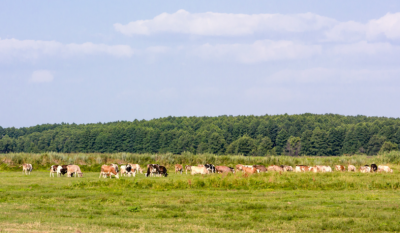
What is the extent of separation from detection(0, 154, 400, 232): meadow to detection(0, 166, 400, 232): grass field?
3 cm

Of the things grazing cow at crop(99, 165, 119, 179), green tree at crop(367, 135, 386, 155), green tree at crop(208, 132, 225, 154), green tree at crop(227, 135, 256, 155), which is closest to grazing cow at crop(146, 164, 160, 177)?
grazing cow at crop(99, 165, 119, 179)

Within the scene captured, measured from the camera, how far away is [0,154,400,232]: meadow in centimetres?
1507

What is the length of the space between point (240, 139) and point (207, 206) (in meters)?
103

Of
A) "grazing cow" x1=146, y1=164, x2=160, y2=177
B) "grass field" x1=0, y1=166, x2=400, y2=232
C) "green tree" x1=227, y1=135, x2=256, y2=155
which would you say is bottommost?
"grass field" x1=0, y1=166, x2=400, y2=232

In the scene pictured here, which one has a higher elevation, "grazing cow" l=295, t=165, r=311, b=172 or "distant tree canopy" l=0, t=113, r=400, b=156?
"distant tree canopy" l=0, t=113, r=400, b=156

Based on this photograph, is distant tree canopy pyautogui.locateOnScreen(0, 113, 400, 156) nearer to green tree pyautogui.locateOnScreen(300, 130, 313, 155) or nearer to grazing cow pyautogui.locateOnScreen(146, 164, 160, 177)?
green tree pyautogui.locateOnScreen(300, 130, 313, 155)

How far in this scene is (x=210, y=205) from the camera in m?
20.0

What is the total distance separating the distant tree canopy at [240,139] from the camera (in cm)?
12350

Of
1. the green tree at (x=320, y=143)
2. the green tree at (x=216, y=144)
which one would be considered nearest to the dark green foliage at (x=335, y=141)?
the green tree at (x=320, y=143)

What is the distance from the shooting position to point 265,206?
64.4 feet

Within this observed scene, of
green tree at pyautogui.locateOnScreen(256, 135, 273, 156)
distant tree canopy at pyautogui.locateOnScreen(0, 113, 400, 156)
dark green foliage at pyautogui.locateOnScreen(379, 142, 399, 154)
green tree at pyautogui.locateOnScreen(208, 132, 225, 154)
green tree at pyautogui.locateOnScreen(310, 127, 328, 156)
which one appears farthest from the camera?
green tree at pyautogui.locateOnScreen(208, 132, 225, 154)

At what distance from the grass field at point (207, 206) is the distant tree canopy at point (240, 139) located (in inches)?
3573

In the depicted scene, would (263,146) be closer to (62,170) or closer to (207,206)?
(62,170)

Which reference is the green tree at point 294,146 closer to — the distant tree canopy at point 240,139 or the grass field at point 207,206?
the distant tree canopy at point 240,139
